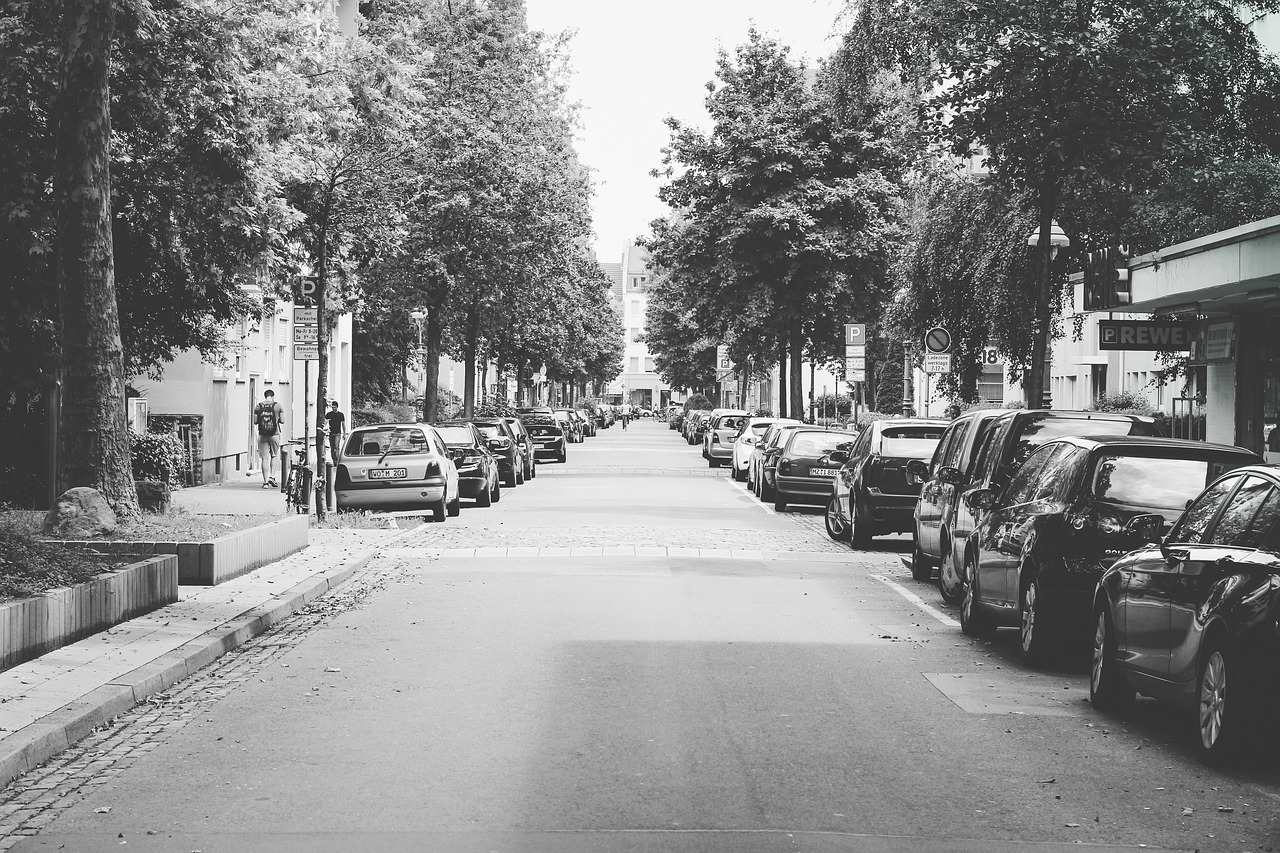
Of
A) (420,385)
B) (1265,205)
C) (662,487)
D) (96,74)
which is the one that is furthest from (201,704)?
(420,385)

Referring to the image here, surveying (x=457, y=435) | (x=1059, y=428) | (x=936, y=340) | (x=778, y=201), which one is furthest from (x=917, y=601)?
(x=778, y=201)

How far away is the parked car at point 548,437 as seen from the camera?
50.8 metres

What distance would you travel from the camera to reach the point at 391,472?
79.9ft

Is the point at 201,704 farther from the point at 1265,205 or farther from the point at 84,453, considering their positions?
the point at 1265,205

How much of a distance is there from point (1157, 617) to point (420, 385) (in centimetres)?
7986

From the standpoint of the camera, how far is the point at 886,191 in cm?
4588

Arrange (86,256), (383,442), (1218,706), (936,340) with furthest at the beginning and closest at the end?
1. (936,340)
2. (383,442)
3. (86,256)
4. (1218,706)

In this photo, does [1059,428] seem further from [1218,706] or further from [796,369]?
[796,369]

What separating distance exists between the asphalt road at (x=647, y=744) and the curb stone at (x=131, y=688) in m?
0.16

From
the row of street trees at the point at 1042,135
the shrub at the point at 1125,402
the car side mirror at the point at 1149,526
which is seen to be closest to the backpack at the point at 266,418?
the row of street trees at the point at 1042,135

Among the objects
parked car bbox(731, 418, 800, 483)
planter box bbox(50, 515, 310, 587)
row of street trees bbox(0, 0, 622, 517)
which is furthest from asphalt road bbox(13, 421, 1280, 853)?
parked car bbox(731, 418, 800, 483)

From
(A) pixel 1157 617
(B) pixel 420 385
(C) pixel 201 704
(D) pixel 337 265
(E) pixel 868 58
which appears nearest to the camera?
(A) pixel 1157 617

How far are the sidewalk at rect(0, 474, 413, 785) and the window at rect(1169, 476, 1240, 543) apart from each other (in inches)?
224

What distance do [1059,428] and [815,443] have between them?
14279 millimetres
